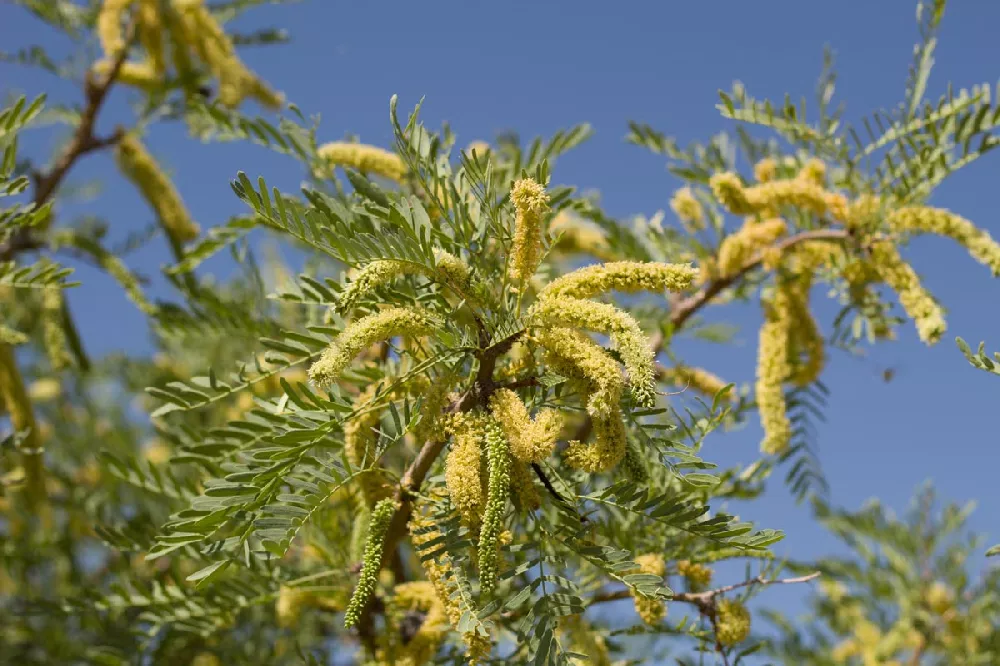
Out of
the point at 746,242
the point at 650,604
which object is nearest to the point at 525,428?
the point at 650,604

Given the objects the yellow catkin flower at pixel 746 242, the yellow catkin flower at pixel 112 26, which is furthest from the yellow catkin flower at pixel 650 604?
the yellow catkin flower at pixel 112 26

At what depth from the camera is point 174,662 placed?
9.02ft

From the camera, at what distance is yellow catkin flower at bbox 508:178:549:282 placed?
1.37 metres

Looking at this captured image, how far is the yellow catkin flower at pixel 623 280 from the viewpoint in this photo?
4.52 feet

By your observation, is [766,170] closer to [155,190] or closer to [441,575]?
[441,575]

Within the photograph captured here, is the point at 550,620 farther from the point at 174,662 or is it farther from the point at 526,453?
the point at 174,662

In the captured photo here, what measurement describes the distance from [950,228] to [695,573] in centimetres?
111

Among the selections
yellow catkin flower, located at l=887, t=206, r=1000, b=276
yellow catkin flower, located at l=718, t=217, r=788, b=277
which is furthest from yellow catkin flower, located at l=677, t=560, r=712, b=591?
yellow catkin flower, located at l=887, t=206, r=1000, b=276

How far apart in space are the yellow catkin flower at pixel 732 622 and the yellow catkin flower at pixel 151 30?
2684mm

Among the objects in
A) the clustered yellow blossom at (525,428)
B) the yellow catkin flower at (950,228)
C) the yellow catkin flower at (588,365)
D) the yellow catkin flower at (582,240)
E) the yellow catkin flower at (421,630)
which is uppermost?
the yellow catkin flower at (582,240)

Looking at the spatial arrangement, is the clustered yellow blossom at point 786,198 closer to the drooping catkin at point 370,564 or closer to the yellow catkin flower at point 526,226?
the yellow catkin flower at point 526,226

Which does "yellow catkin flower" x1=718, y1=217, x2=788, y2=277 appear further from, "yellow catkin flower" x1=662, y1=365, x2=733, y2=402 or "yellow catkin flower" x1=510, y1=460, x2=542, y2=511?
"yellow catkin flower" x1=510, y1=460, x2=542, y2=511

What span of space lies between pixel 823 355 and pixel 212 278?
10.7 ft

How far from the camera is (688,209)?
252cm
